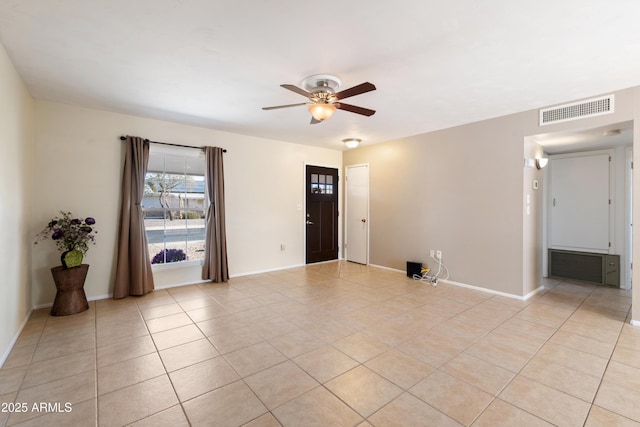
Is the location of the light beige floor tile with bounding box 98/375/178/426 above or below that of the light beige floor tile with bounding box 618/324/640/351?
above

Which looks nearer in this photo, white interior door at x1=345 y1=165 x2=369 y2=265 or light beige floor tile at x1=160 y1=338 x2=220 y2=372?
light beige floor tile at x1=160 y1=338 x2=220 y2=372

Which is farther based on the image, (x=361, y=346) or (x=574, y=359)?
(x=361, y=346)

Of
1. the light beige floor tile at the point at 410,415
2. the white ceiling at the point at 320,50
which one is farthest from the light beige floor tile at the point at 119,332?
the white ceiling at the point at 320,50

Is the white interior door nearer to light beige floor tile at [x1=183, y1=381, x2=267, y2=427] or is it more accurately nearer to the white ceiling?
the white ceiling

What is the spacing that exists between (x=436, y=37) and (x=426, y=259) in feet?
11.9

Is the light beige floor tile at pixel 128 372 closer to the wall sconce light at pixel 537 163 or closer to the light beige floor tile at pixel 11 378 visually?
the light beige floor tile at pixel 11 378

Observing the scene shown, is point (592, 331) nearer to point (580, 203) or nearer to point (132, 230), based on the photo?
point (580, 203)

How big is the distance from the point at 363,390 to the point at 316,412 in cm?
38

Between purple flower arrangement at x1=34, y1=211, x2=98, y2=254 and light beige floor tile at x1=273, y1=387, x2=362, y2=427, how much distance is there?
3.23 m

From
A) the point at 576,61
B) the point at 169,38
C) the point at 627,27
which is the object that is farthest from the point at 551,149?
the point at 169,38

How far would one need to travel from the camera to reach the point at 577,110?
336 cm

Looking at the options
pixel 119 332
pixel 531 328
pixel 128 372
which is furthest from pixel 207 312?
pixel 531 328

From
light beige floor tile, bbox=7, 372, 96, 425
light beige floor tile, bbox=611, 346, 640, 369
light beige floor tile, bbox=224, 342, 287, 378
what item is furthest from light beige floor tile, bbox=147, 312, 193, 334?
light beige floor tile, bbox=611, 346, 640, 369

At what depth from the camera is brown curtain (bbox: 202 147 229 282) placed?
462cm
